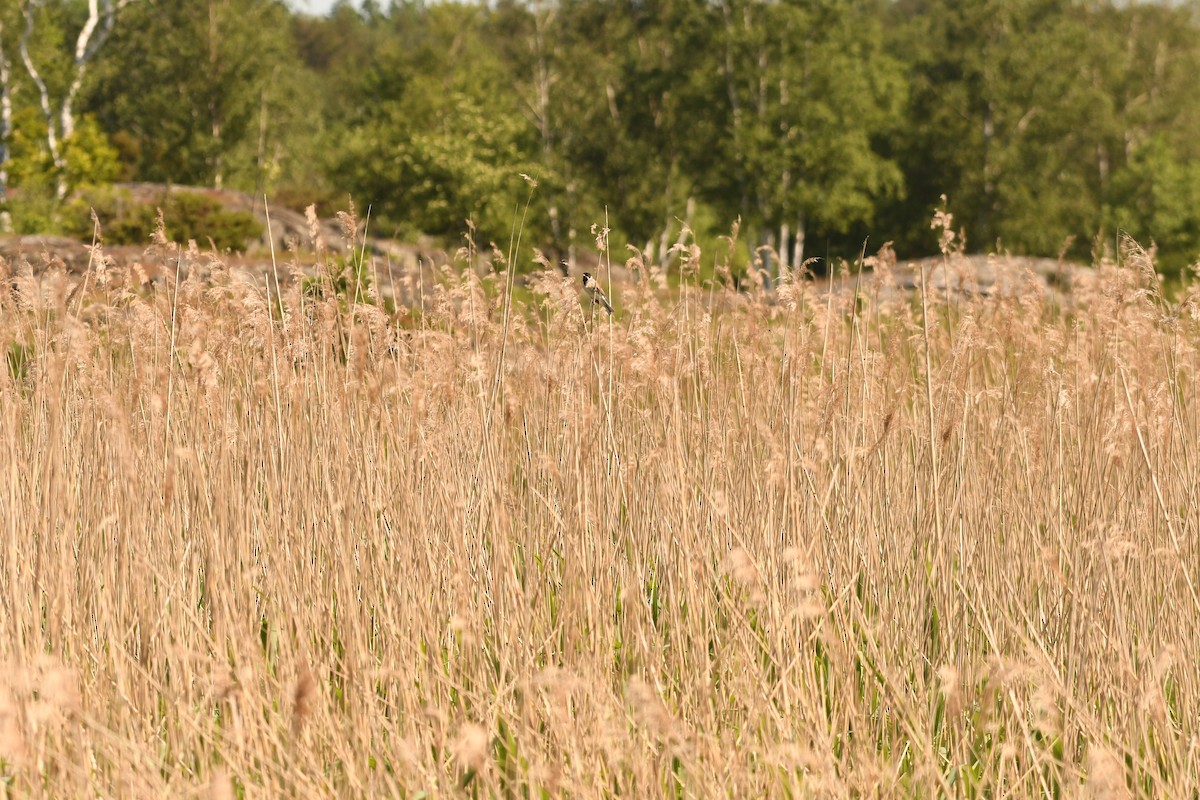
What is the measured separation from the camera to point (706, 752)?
2.11 metres

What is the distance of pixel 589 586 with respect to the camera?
237 centimetres

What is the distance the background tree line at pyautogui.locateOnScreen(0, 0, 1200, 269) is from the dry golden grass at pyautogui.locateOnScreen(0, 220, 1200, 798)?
15757mm

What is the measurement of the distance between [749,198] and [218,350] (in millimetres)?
21581

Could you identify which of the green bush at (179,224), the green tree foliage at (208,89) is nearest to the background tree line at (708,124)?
the green tree foliage at (208,89)

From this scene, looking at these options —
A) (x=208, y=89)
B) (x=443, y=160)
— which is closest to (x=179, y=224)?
(x=443, y=160)

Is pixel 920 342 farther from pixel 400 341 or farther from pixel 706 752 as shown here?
pixel 706 752

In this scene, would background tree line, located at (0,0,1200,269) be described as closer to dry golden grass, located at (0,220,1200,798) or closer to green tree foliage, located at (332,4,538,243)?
green tree foliage, located at (332,4,538,243)

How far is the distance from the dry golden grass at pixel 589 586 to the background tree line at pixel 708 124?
51.7 feet

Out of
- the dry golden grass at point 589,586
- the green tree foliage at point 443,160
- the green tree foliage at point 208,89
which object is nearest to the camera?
the dry golden grass at point 589,586

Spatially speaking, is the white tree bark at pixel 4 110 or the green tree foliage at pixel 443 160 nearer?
the white tree bark at pixel 4 110

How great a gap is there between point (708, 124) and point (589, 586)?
73.0 feet

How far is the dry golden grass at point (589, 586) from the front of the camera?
1987 mm

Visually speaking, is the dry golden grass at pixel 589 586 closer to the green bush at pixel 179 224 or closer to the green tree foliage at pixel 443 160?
the green bush at pixel 179 224

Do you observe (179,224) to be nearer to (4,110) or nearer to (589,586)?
(4,110)
